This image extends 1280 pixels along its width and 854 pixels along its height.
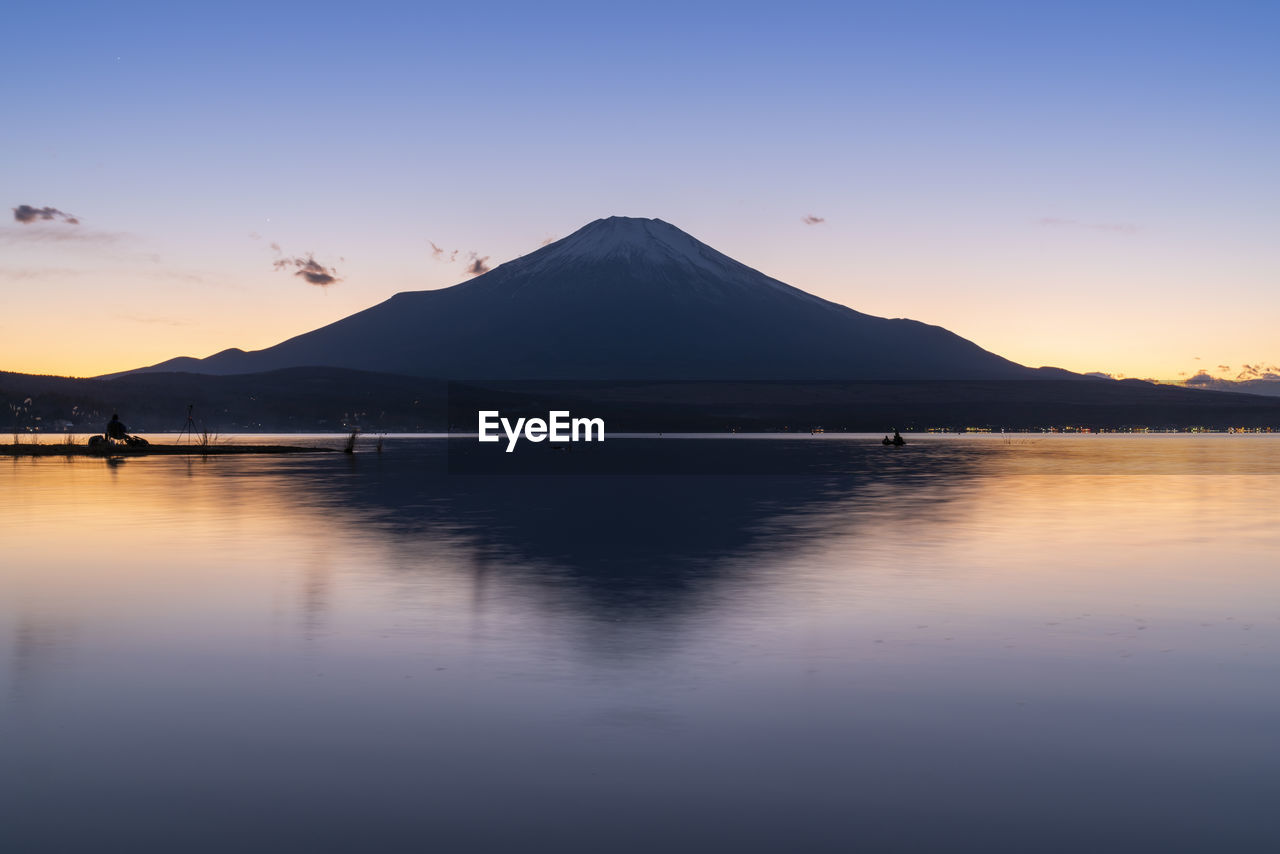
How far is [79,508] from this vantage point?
37.9 meters

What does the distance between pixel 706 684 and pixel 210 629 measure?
7.13 meters

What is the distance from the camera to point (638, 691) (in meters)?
12.6

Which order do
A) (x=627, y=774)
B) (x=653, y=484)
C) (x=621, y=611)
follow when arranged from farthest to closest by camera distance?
(x=653, y=484), (x=621, y=611), (x=627, y=774)

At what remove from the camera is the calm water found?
8789 millimetres

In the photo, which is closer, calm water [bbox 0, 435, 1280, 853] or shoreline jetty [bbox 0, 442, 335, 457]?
calm water [bbox 0, 435, 1280, 853]

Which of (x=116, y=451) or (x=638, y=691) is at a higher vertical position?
(x=116, y=451)

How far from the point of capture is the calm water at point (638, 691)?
8.79m

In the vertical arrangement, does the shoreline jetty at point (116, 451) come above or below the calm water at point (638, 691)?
above

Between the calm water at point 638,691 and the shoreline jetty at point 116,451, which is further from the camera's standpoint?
the shoreline jetty at point 116,451

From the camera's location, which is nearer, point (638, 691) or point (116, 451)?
point (638, 691)

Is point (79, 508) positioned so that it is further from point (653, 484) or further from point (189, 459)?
point (189, 459)

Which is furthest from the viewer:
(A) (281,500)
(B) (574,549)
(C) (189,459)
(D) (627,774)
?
(C) (189,459)

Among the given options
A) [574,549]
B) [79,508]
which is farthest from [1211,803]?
[79,508]

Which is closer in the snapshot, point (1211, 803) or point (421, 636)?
point (1211, 803)
